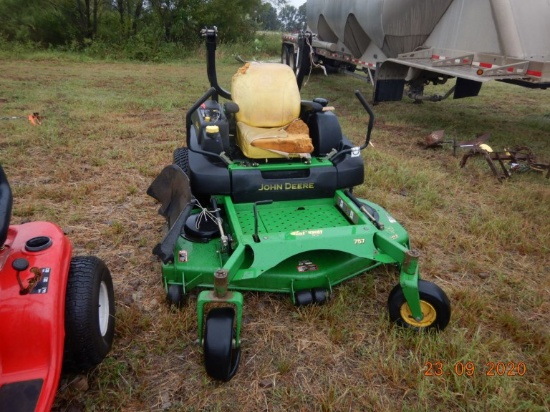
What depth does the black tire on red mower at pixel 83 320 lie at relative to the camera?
172cm

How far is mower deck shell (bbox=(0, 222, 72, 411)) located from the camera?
1.43 meters

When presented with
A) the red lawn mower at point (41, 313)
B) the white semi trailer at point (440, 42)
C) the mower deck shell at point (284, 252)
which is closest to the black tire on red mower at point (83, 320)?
the red lawn mower at point (41, 313)

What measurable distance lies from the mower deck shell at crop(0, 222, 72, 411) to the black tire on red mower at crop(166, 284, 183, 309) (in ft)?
2.33

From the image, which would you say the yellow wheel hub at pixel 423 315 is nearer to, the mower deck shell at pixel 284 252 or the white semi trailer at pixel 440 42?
the mower deck shell at pixel 284 252

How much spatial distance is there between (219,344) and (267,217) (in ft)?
3.74

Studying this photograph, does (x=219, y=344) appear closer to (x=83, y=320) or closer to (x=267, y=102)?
(x=83, y=320)

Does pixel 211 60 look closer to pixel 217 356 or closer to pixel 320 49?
pixel 217 356

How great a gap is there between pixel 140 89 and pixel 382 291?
7996 millimetres

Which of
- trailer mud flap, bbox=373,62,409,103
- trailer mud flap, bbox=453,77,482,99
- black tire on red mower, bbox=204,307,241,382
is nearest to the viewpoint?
black tire on red mower, bbox=204,307,241,382

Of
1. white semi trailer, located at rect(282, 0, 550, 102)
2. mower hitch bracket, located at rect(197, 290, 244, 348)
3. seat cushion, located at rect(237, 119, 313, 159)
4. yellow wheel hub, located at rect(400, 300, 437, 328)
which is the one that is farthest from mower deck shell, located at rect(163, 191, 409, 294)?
white semi trailer, located at rect(282, 0, 550, 102)

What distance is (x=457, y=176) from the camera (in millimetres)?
4535

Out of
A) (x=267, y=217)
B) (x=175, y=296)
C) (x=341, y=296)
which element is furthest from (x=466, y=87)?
(x=175, y=296)

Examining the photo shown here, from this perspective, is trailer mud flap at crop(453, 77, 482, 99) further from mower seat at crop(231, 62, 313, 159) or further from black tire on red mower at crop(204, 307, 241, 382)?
black tire on red mower at crop(204, 307, 241, 382)

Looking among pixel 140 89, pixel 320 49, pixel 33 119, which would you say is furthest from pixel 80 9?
pixel 33 119
